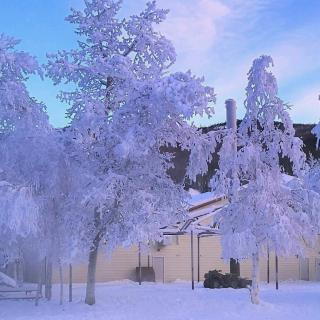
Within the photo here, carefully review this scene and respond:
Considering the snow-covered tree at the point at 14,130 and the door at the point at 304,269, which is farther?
the door at the point at 304,269

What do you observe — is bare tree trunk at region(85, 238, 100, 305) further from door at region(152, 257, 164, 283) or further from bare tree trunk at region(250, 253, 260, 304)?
door at region(152, 257, 164, 283)

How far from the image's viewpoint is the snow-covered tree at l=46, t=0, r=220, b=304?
1814 centimetres

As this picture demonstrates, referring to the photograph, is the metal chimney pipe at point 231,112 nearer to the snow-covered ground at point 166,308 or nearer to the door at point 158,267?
the door at point 158,267

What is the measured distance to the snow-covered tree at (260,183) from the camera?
19000mm

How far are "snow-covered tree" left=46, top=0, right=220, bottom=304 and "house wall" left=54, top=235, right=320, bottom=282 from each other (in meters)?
13.1

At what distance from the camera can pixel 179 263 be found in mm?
34531

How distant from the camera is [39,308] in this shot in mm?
18797

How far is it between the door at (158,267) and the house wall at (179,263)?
0.59ft

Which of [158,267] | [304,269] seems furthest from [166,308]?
[304,269]

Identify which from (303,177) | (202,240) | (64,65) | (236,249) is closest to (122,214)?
(236,249)

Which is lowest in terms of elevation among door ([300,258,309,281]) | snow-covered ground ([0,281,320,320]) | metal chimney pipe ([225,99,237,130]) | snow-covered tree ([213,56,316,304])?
snow-covered ground ([0,281,320,320])

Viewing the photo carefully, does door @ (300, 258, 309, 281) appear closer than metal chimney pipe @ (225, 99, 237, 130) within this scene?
No

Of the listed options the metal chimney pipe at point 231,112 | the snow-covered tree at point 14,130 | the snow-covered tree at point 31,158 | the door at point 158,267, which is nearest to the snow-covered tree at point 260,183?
the snow-covered tree at point 31,158

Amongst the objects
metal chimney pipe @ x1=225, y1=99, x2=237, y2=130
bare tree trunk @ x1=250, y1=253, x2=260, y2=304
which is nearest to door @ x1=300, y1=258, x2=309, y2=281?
metal chimney pipe @ x1=225, y1=99, x2=237, y2=130
